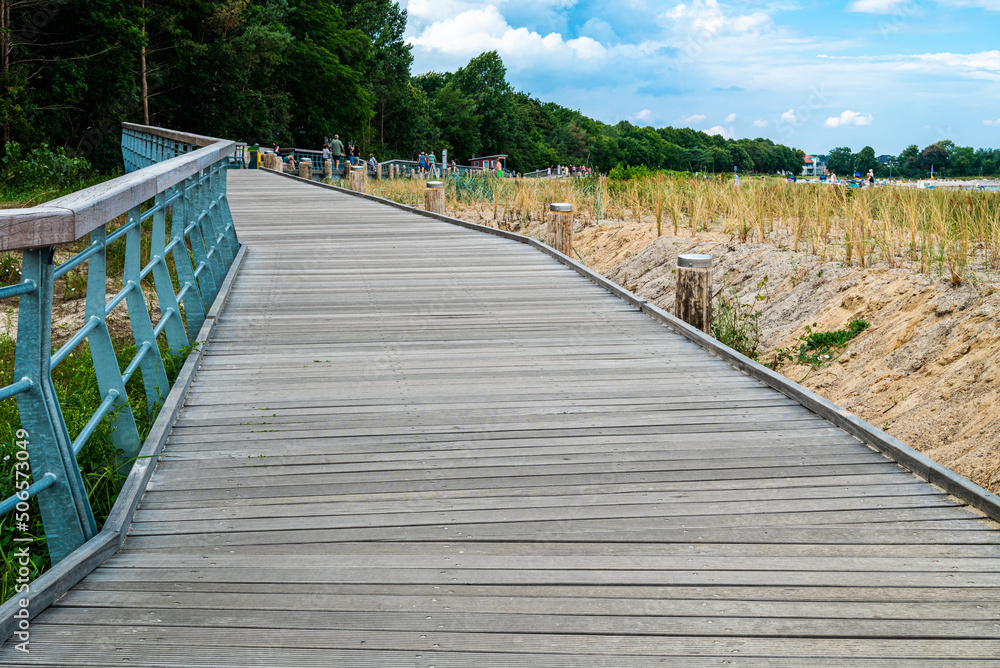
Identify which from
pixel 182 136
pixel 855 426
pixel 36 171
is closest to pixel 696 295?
pixel 855 426

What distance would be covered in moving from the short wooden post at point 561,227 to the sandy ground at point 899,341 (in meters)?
1.40

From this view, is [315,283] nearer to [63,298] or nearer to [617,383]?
[617,383]

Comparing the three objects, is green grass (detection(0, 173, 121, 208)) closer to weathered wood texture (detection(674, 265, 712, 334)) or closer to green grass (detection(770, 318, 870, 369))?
weathered wood texture (detection(674, 265, 712, 334))

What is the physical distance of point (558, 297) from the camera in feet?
22.4

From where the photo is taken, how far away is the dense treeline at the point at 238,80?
1120 inches

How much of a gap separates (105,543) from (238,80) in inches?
1777

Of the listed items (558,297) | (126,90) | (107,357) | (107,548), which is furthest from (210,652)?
(126,90)

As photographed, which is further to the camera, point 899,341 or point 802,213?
point 802,213

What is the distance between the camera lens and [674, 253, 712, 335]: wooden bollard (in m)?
6.16

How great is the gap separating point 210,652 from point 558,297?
495 cm

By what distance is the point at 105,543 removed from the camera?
103 inches

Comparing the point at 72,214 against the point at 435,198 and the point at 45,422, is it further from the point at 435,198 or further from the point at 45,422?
the point at 435,198

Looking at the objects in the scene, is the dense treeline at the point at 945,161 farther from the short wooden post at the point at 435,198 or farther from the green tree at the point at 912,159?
the short wooden post at the point at 435,198

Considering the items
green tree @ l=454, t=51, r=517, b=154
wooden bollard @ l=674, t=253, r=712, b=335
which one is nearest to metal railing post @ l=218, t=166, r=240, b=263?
wooden bollard @ l=674, t=253, r=712, b=335
